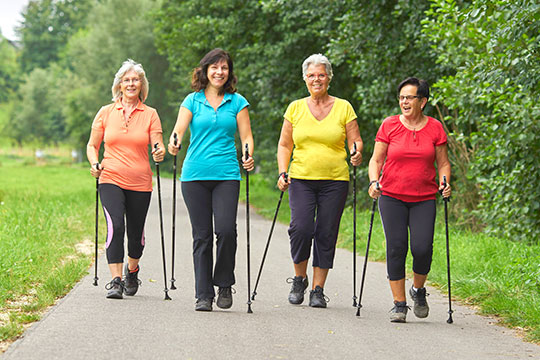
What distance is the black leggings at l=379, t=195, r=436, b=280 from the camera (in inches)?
263

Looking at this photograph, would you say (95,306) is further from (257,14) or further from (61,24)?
(61,24)

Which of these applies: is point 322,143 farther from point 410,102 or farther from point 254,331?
point 254,331

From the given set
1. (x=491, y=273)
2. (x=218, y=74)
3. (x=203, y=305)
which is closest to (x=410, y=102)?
(x=218, y=74)

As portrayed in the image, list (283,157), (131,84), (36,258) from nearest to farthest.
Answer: (283,157) < (131,84) < (36,258)

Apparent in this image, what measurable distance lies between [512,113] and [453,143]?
4.13 m

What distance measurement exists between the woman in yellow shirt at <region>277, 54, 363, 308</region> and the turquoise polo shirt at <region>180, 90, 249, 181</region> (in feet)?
1.77

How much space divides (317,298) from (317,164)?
1.22 metres

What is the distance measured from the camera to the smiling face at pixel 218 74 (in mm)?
7000

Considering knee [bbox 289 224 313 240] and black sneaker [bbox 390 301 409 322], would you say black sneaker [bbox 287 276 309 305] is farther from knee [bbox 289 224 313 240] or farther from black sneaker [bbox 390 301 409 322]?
black sneaker [bbox 390 301 409 322]

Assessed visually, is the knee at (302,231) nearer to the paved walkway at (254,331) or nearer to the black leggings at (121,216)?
the paved walkway at (254,331)

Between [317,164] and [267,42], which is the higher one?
[267,42]

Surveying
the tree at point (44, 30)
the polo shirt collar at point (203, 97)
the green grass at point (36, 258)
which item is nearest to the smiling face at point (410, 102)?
the polo shirt collar at point (203, 97)

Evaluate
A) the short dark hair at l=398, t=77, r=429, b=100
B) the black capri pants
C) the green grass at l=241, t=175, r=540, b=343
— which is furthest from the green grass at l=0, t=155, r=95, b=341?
the green grass at l=241, t=175, r=540, b=343

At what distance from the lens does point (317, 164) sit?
718 centimetres
